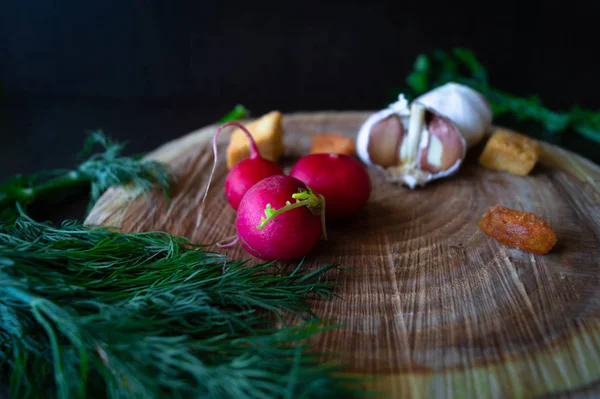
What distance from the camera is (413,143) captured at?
1420 millimetres

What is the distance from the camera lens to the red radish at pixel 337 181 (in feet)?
3.93

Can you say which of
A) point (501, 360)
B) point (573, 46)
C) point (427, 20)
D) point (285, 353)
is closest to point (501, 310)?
point (501, 360)

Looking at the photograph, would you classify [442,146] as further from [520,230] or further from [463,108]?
[520,230]

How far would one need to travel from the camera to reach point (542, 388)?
788mm

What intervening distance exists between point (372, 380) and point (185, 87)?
209 centimetres

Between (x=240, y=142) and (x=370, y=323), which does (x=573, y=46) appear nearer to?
(x=240, y=142)

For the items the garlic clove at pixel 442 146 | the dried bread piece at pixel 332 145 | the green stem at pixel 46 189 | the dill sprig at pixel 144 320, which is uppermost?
the garlic clove at pixel 442 146

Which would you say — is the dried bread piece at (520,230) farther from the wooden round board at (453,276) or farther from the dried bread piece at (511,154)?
the dried bread piece at (511,154)

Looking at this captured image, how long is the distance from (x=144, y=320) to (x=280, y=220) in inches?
13.1

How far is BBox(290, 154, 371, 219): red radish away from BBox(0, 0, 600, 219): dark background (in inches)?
45.3

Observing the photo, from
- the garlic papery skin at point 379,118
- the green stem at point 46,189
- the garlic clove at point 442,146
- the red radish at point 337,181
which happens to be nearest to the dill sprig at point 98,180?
the green stem at point 46,189

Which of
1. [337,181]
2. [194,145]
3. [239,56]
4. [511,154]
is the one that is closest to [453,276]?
[337,181]

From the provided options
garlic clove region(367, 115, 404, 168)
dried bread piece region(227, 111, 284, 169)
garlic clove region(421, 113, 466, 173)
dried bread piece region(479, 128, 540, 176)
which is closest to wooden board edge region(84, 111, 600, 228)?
dried bread piece region(479, 128, 540, 176)

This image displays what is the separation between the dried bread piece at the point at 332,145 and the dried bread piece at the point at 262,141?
0.39ft
